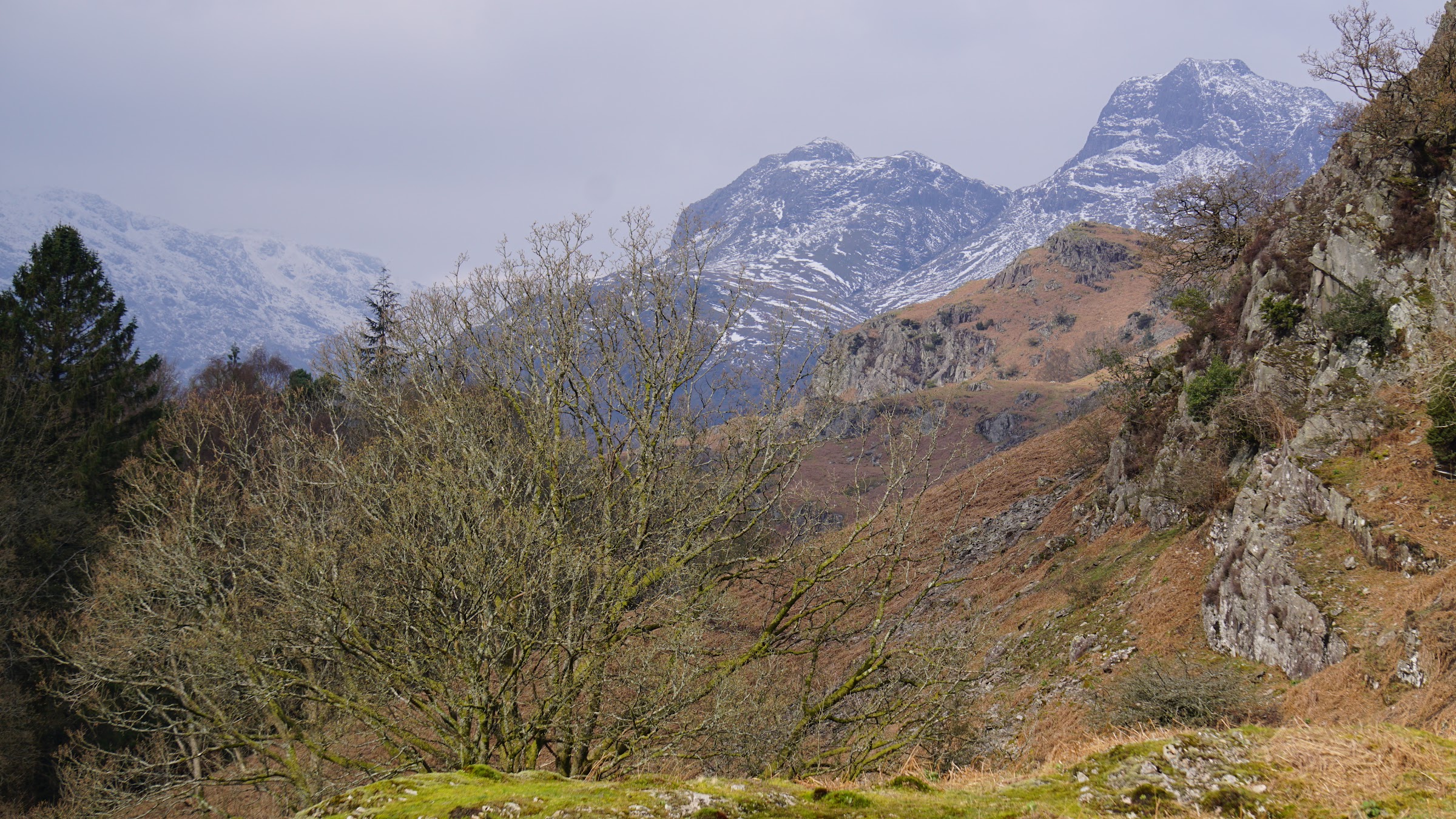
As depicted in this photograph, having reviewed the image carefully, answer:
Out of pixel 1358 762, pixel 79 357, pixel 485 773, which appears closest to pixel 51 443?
pixel 79 357

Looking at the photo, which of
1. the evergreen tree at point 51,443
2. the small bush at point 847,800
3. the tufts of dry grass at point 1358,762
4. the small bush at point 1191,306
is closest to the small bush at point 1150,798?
the tufts of dry grass at point 1358,762

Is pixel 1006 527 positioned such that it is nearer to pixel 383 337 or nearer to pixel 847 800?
pixel 847 800

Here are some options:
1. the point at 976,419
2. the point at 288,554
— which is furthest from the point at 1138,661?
the point at 976,419

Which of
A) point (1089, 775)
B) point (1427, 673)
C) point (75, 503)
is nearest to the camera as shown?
point (1089, 775)

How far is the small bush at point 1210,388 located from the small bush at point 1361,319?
2380 mm

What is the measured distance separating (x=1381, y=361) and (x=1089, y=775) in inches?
557

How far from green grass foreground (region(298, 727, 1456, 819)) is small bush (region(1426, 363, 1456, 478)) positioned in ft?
30.4

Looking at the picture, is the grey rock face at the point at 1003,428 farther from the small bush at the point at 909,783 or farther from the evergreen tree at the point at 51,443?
the small bush at the point at 909,783

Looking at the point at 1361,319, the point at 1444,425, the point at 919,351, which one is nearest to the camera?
the point at 1444,425

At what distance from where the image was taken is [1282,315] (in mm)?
17094

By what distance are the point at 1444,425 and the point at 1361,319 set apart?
166 inches

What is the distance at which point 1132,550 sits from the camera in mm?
18125

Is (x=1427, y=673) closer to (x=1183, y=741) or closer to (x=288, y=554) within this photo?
(x=1183, y=741)

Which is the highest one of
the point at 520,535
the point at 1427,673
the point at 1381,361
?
the point at 1381,361
